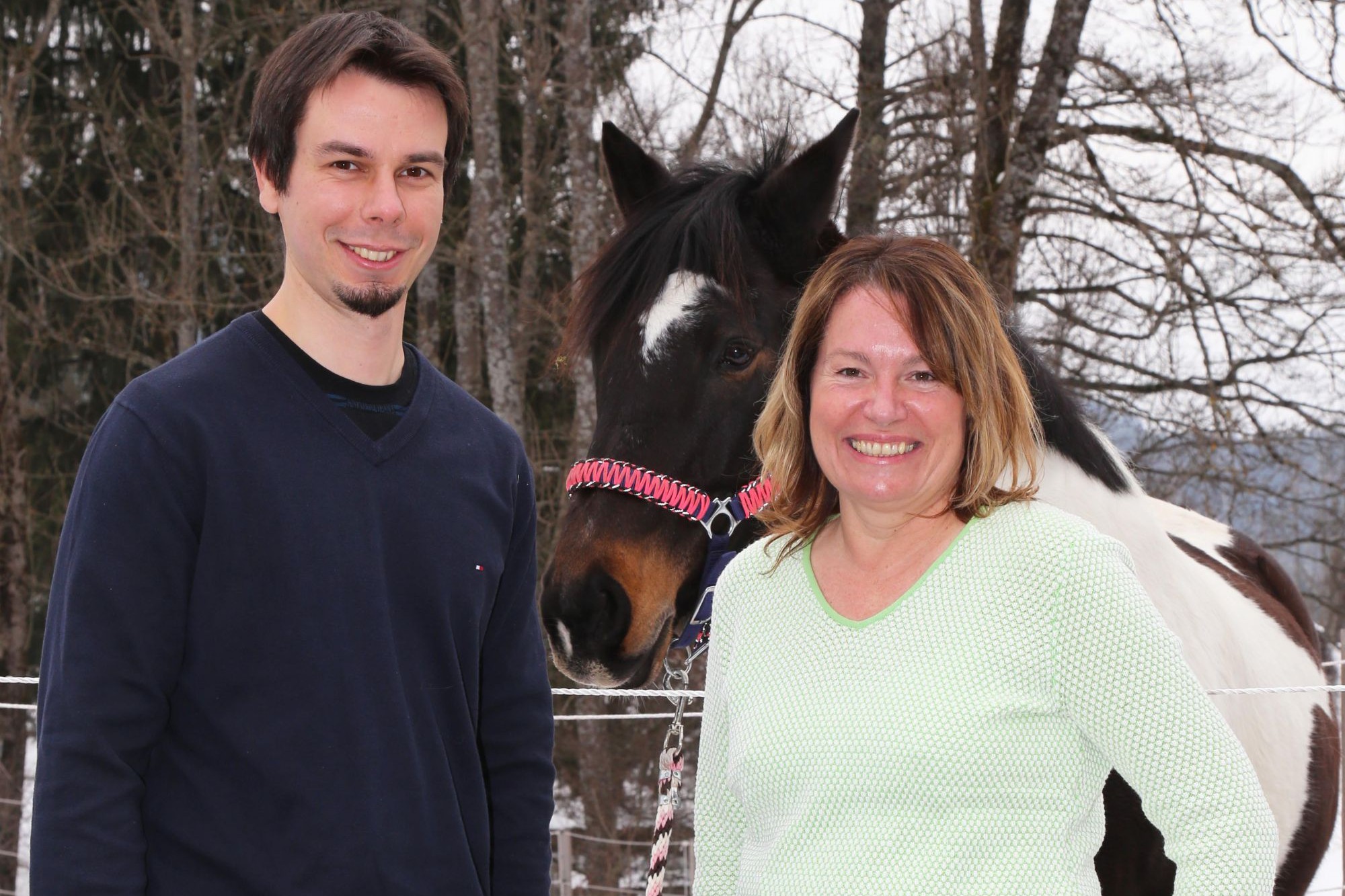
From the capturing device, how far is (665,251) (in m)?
2.30

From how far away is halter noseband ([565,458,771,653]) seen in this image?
2.19m

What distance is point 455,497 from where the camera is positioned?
1.56 m

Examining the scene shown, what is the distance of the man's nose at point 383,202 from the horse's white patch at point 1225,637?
127 cm

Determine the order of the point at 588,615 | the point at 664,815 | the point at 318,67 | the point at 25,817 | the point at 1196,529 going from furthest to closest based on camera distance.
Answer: the point at 25,817 → the point at 1196,529 → the point at 588,615 → the point at 664,815 → the point at 318,67

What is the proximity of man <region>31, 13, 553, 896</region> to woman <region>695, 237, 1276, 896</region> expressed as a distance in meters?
0.39

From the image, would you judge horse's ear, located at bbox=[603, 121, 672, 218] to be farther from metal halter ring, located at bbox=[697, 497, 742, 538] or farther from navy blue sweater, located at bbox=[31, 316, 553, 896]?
navy blue sweater, located at bbox=[31, 316, 553, 896]

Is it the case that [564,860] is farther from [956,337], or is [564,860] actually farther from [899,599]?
[956,337]

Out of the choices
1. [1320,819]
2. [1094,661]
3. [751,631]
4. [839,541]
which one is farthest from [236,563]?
[1320,819]

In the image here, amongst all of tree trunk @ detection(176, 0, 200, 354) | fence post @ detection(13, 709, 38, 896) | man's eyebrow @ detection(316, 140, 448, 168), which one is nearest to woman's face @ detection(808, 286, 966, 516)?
man's eyebrow @ detection(316, 140, 448, 168)

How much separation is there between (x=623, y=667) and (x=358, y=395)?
832 mm

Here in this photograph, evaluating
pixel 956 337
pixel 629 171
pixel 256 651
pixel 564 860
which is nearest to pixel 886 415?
pixel 956 337

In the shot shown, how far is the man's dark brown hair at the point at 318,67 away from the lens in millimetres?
1489

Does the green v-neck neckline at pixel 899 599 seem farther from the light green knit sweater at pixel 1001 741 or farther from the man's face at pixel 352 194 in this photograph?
the man's face at pixel 352 194

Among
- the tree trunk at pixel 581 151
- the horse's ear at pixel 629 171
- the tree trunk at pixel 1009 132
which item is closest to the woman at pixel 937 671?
the horse's ear at pixel 629 171
